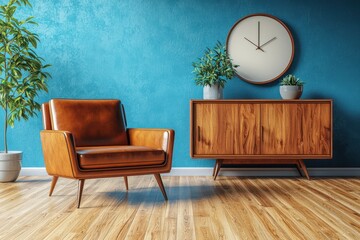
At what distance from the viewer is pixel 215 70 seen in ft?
12.8

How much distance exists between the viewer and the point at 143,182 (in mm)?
3785

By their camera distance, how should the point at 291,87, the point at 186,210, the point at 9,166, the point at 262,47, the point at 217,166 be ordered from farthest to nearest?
the point at 262,47
the point at 217,166
the point at 291,87
the point at 9,166
the point at 186,210

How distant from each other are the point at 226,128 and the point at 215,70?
1.70 feet

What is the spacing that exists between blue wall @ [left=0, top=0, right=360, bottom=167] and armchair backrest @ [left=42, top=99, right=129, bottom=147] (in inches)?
31.3

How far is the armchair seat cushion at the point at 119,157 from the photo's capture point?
275 cm

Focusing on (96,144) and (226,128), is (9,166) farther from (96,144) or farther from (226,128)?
(226,128)

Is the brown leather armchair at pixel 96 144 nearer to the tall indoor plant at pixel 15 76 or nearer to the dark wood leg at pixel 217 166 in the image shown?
the tall indoor plant at pixel 15 76

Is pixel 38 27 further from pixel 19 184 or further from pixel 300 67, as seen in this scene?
pixel 300 67

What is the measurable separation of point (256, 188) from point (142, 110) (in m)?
1.34

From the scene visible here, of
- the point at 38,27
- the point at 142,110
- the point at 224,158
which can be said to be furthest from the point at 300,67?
the point at 38,27

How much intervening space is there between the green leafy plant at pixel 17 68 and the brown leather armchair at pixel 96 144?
27.6 inches

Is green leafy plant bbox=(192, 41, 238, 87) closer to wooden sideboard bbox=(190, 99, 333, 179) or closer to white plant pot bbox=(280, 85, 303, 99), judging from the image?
wooden sideboard bbox=(190, 99, 333, 179)

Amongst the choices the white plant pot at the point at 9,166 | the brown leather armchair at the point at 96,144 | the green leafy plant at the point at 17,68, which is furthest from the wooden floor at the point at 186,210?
the green leafy plant at the point at 17,68

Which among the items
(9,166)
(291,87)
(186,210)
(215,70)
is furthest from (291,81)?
(9,166)
